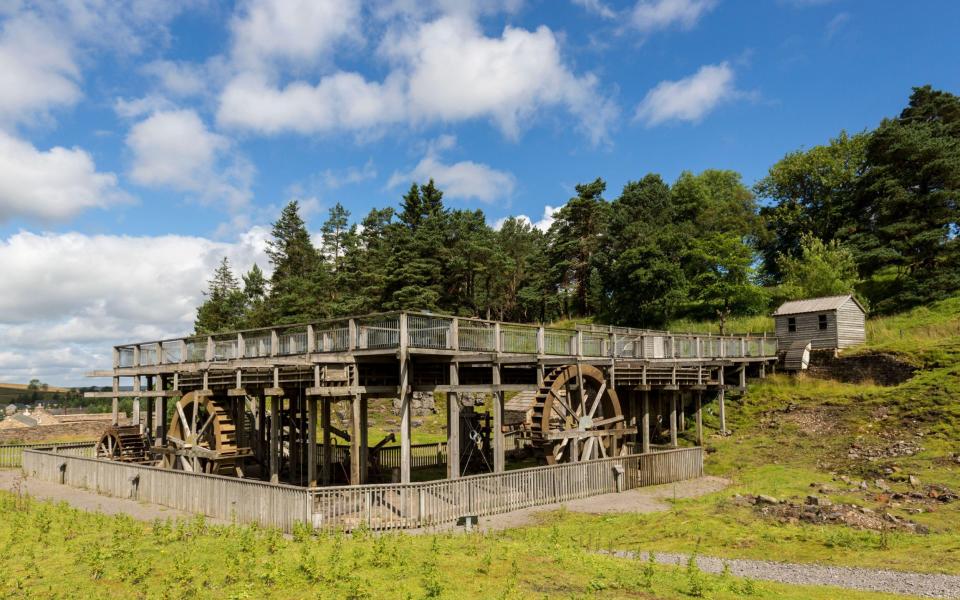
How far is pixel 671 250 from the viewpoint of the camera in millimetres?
52656

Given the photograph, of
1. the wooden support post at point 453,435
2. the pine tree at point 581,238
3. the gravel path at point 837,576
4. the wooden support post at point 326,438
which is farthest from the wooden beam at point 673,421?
the pine tree at point 581,238

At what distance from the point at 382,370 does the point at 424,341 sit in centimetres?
251

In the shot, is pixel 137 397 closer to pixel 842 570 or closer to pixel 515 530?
pixel 515 530

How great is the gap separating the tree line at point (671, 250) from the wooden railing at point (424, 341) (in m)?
17.6

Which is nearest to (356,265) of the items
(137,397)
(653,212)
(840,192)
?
(653,212)

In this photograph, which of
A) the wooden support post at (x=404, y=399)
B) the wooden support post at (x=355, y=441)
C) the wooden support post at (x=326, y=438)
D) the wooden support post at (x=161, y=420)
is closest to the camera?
the wooden support post at (x=404, y=399)

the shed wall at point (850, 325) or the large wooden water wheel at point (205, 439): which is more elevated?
the shed wall at point (850, 325)

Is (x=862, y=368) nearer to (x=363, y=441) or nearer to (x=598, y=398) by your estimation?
(x=598, y=398)

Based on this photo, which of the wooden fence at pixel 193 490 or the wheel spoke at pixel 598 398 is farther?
the wheel spoke at pixel 598 398

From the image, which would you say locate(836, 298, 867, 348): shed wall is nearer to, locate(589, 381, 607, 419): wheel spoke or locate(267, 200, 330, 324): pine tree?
locate(589, 381, 607, 419): wheel spoke

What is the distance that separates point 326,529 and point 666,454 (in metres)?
12.3

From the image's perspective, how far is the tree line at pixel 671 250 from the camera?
139 feet

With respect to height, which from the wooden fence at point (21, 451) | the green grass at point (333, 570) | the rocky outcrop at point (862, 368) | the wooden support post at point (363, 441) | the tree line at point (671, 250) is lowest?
the wooden fence at point (21, 451)

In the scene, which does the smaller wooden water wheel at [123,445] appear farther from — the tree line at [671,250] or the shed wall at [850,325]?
the shed wall at [850,325]
